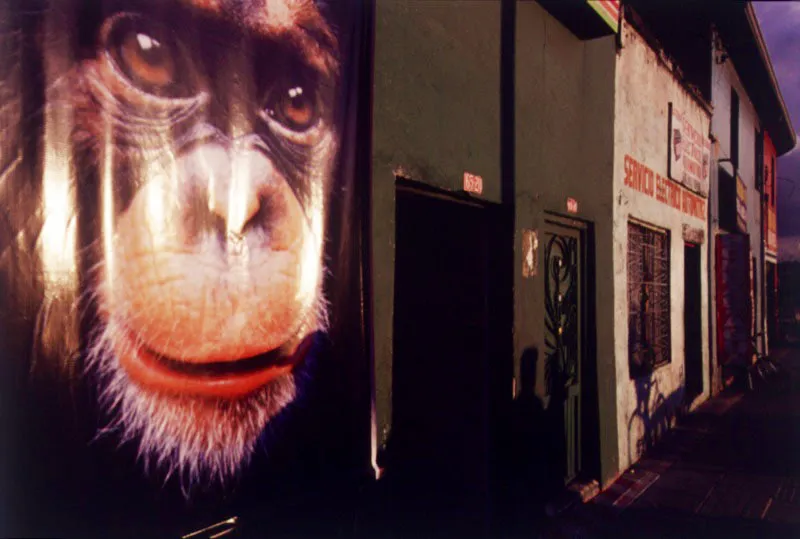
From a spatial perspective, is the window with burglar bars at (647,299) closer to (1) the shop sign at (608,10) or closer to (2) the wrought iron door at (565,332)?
(2) the wrought iron door at (565,332)

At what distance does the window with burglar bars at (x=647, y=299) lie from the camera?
286 inches

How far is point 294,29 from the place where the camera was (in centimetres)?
284

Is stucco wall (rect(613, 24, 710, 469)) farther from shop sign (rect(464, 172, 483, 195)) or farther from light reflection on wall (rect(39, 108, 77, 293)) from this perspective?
light reflection on wall (rect(39, 108, 77, 293))

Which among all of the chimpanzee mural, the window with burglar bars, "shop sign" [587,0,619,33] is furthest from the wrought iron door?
the chimpanzee mural

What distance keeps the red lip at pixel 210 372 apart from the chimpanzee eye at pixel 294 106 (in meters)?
0.95

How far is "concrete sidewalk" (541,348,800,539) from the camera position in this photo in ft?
16.7

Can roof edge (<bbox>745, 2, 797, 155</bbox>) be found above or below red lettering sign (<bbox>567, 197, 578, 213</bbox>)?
above

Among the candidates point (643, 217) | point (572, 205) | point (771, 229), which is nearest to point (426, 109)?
point (572, 205)

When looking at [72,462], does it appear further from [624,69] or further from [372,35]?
[624,69]

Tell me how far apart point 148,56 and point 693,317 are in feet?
→ 32.0

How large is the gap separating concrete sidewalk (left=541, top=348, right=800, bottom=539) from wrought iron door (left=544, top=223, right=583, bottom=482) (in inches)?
24.1

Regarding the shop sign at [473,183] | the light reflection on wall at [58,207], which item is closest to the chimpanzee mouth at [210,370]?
the light reflection on wall at [58,207]

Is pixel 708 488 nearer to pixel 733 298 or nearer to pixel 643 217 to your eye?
pixel 643 217

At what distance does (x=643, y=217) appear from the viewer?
7.45 m
